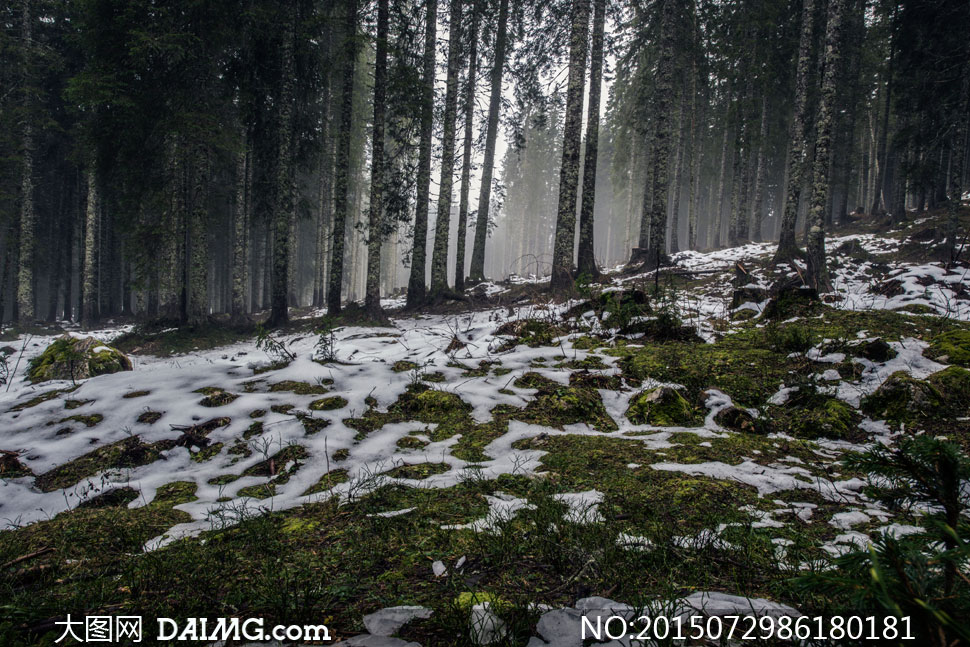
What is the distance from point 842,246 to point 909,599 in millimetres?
18381

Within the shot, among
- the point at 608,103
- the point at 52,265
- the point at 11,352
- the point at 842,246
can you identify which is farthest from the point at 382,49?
the point at 608,103

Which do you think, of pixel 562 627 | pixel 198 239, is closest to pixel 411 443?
pixel 562 627

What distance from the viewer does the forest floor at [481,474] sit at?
159 centimetres

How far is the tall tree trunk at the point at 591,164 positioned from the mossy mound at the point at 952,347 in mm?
6739

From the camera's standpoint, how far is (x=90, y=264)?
1650 centimetres

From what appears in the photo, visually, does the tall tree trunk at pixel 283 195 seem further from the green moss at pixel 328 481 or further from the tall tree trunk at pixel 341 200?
the green moss at pixel 328 481

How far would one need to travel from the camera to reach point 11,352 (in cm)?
1002

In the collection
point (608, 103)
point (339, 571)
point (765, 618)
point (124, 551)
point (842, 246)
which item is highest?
point (608, 103)

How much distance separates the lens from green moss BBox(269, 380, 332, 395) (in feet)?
14.5

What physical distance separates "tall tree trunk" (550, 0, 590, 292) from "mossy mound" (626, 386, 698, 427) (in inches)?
249

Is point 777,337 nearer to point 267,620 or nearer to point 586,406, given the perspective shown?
point 586,406

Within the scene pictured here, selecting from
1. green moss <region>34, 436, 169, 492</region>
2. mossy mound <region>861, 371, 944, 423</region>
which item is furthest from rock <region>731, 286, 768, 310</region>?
green moss <region>34, 436, 169, 492</region>

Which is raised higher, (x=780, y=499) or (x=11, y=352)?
(x=780, y=499)

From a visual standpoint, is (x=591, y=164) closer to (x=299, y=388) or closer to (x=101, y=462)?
(x=299, y=388)
